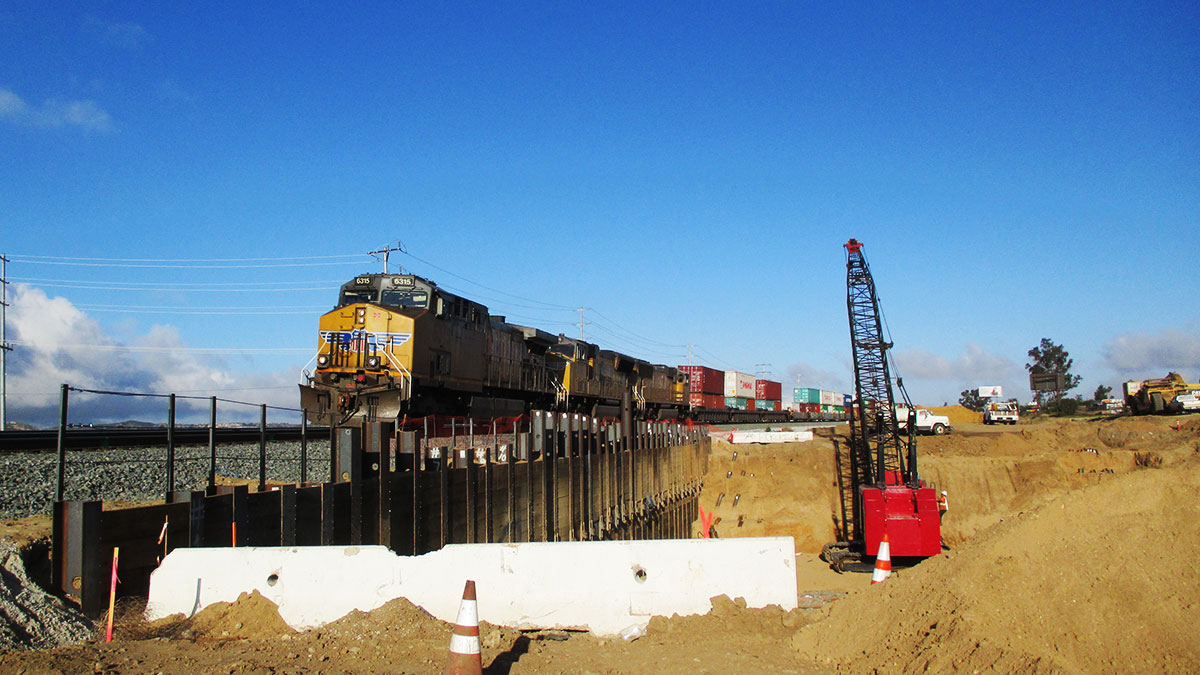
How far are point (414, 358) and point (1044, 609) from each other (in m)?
15.0

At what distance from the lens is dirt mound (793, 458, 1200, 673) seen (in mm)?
5969

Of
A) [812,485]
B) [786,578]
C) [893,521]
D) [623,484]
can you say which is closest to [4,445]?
[623,484]

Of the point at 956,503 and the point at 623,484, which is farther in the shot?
the point at 956,503

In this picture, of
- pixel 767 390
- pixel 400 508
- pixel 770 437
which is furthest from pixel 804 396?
pixel 400 508

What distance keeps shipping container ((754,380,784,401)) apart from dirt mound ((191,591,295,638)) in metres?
70.7

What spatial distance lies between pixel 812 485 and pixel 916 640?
3055 centimetres

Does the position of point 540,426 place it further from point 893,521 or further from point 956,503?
point 956,503

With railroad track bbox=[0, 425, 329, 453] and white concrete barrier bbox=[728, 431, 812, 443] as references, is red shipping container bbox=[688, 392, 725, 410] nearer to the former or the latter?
white concrete barrier bbox=[728, 431, 812, 443]

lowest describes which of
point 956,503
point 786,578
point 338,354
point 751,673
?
point 956,503

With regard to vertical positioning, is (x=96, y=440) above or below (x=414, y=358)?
below

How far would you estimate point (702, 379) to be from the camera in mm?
59375

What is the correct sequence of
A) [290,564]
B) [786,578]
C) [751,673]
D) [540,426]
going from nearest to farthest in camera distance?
[751,673] < [290,564] < [786,578] < [540,426]

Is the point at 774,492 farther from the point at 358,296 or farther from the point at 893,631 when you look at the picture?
the point at 893,631

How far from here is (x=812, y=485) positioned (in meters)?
35.8
